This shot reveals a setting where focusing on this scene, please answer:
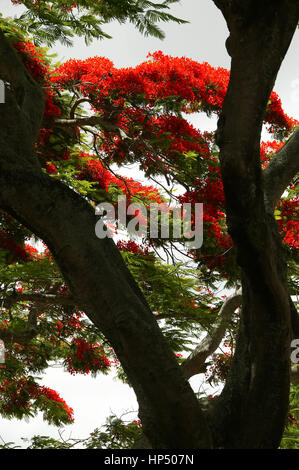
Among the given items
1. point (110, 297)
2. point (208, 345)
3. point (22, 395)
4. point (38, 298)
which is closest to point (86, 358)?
point (22, 395)

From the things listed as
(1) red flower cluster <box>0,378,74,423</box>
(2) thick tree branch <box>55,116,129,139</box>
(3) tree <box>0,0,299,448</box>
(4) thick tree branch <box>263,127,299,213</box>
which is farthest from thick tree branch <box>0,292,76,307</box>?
(1) red flower cluster <box>0,378,74,423</box>

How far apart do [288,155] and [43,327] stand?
18.1 ft

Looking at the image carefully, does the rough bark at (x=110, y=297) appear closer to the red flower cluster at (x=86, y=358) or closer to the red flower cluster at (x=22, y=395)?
the red flower cluster at (x=86, y=358)

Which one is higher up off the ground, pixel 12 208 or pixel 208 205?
pixel 208 205

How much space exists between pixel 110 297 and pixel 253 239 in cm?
98

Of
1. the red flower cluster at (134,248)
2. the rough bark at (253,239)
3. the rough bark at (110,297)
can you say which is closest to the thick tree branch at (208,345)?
the red flower cluster at (134,248)

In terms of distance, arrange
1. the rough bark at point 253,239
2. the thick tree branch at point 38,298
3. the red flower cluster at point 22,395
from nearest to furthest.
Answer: the rough bark at point 253,239
the thick tree branch at point 38,298
the red flower cluster at point 22,395

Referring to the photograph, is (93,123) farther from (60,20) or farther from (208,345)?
(208,345)

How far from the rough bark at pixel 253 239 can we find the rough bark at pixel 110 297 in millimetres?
446

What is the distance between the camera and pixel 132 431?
539 centimetres

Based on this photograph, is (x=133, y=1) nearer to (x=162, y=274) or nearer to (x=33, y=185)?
(x=33, y=185)

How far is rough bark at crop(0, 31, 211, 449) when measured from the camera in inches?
103

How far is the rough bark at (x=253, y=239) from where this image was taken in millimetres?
2199

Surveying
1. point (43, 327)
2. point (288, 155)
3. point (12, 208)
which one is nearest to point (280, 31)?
point (288, 155)
